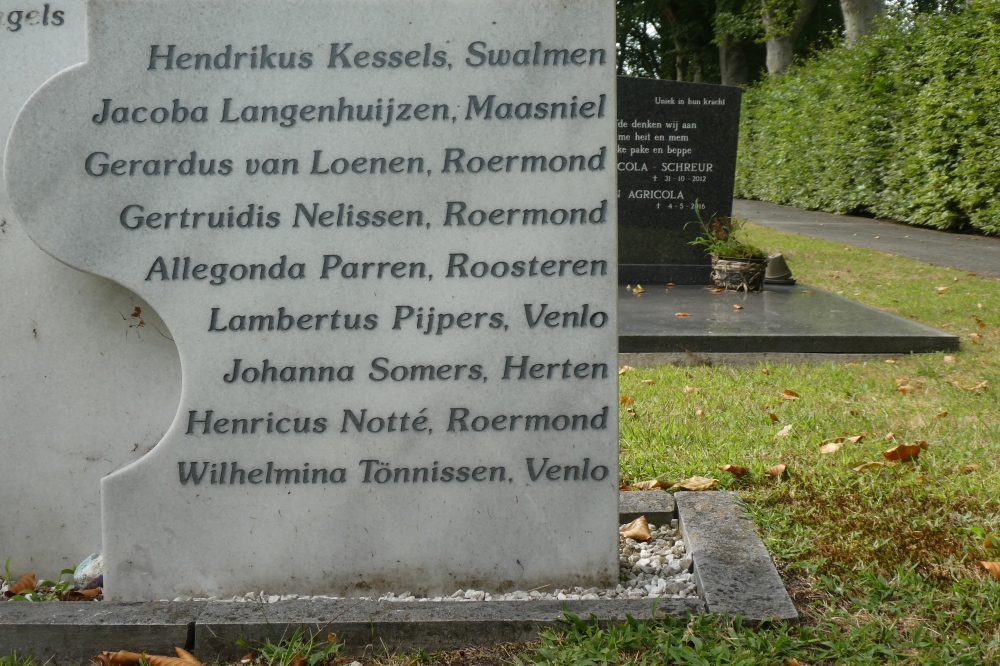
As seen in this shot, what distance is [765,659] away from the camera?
6.98 ft

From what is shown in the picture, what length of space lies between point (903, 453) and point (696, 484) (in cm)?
83

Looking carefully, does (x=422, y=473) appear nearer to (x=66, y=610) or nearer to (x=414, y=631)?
(x=414, y=631)

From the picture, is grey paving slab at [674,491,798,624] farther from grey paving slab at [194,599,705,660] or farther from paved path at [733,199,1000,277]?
paved path at [733,199,1000,277]

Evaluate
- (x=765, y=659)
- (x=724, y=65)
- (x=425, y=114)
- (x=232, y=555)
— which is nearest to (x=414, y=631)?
(x=232, y=555)

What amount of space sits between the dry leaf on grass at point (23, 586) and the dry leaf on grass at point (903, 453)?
9.71 feet

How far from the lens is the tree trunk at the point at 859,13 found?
17.9 m

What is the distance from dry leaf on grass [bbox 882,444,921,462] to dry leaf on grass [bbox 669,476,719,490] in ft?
2.31

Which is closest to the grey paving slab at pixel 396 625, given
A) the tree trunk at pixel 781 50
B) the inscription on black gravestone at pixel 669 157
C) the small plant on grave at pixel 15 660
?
Answer: the small plant on grave at pixel 15 660

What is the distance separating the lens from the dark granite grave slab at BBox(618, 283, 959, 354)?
5789mm

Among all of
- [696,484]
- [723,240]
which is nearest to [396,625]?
[696,484]

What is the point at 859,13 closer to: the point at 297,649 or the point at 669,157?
the point at 669,157

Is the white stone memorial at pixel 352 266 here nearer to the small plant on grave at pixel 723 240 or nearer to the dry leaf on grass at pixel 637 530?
the dry leaf on grass at pixel 637 530

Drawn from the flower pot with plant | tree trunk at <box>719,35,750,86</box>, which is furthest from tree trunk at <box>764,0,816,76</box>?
the flower pot with plant

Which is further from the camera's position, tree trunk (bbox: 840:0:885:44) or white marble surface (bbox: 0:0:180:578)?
tree trunk (bbox: 840:0:885:44)
